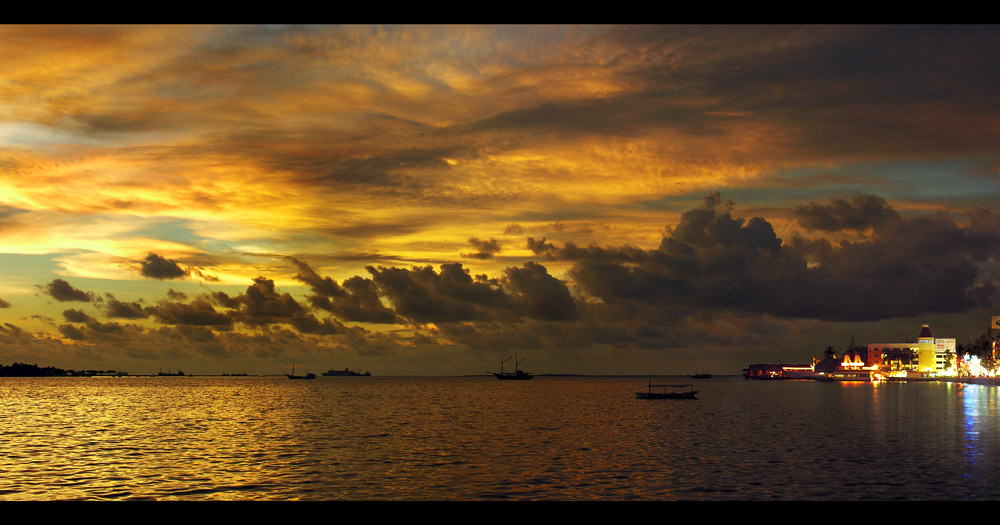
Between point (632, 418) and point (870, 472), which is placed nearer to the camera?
point (870, 472)

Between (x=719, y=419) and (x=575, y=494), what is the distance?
75587mm

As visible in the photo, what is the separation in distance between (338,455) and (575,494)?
86.4 feet

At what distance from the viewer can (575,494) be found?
42188 mm
